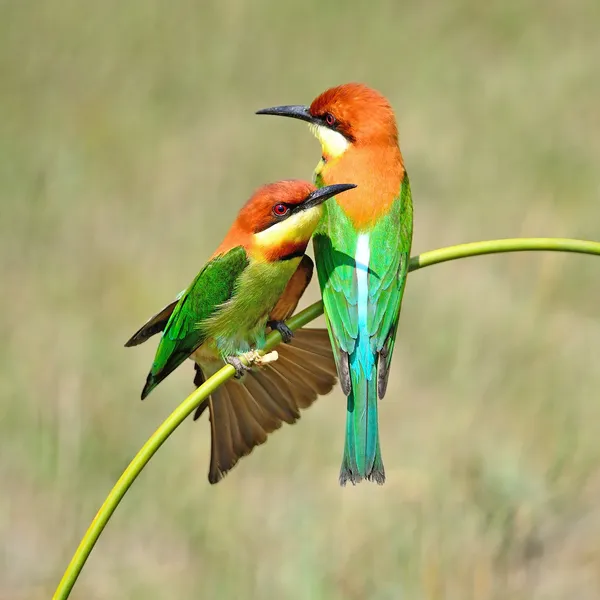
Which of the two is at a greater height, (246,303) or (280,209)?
(280,209)

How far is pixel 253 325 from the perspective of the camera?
247 cm

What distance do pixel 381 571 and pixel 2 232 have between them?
87.1 inches

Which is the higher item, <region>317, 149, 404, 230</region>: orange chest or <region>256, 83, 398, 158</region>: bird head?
<region>256, 83, 398, 158</region>: bird head

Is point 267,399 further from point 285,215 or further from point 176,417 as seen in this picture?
point 176,417

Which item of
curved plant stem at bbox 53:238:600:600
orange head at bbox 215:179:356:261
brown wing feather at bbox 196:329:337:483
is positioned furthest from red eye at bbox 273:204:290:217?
curved plant stem at bbox 53:238:600:600

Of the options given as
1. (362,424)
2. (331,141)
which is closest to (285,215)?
(331,141)

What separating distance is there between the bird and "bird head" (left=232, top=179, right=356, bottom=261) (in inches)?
3.1

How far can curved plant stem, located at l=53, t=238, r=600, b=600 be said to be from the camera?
58.7 inches

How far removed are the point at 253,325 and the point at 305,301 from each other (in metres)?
2.09

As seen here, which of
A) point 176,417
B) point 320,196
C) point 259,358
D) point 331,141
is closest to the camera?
point 176,417

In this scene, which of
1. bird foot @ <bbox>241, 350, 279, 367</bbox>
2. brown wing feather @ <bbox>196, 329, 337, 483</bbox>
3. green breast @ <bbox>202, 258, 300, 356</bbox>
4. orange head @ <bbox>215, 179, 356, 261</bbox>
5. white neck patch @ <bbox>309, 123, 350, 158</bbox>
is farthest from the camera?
white neck patch @ <bbox>309, 123, 350, 158</bbox>

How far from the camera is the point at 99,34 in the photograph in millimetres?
5930

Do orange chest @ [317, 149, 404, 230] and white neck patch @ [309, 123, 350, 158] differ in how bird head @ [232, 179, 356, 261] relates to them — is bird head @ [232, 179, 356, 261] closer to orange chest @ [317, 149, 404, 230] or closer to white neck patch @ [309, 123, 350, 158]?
orange chest @ [317, 149, 404, 230]

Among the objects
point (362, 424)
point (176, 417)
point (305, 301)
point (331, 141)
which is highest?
point (305, 301)
